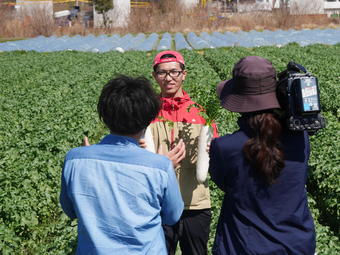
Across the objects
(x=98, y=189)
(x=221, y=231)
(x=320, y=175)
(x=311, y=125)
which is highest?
(x=311, y=125)

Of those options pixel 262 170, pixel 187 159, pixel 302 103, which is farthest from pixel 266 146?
pixel 187 159

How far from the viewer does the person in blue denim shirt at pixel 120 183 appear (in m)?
2.21

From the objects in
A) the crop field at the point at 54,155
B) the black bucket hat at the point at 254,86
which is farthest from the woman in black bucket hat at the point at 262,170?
the crop field at the point at 54,155

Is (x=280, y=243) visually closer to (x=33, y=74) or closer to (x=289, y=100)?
(x=289, y=100)

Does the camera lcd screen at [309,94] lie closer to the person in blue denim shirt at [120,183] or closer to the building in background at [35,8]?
the person in blue denim shirt at [120,183]

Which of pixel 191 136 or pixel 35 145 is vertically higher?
pixel 191 136

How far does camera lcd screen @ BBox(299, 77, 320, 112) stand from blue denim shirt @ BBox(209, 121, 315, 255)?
8.7 inches

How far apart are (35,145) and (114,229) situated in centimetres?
632

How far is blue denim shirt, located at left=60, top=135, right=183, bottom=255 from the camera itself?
7.25 ft

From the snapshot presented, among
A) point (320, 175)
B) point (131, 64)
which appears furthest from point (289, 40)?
point (320, 175)

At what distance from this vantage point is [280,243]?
2363mm

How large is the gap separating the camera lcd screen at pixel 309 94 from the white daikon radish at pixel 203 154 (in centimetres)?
101

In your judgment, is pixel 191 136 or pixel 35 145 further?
pixel 35 145

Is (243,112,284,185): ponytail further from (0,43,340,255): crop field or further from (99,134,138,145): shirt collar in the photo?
(0,43,340,255): crop field
